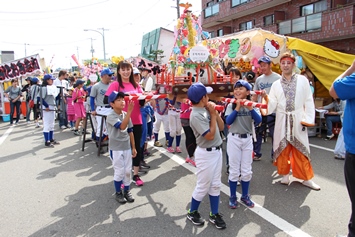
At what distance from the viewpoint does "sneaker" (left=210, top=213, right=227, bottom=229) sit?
3.10m

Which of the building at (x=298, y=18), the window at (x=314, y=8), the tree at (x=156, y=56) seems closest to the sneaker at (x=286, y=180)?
the building at (x=298, y=18)

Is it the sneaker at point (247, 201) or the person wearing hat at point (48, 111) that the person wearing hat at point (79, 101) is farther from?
the sneaker at point (247, 201)

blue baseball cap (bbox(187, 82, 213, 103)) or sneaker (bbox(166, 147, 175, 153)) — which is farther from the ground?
blue baseball cap (bbox(187, 82, 213, 103))

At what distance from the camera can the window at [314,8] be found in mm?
16119

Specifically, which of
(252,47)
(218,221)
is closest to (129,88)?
(218,221)

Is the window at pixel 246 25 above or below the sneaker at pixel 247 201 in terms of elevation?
above

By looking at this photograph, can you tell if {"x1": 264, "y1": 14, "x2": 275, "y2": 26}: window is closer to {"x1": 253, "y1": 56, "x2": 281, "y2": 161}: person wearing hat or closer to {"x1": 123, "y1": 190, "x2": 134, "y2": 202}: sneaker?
{"x1": 253, "y1": 56, "x2": 281, "y2": 161}: person wearing hat

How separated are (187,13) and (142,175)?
2.86 metres

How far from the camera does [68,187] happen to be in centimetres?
451

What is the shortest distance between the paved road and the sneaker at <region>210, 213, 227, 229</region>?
72 mm

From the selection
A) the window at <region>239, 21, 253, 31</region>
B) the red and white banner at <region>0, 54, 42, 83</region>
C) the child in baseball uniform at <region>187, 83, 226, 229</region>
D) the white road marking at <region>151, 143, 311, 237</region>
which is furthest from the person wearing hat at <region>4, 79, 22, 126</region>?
the window at <region>239, 21, 253, 31</region>

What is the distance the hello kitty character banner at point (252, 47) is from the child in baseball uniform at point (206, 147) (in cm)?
493

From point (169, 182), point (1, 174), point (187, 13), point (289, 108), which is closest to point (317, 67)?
point (289, 108)

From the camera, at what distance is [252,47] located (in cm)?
802
